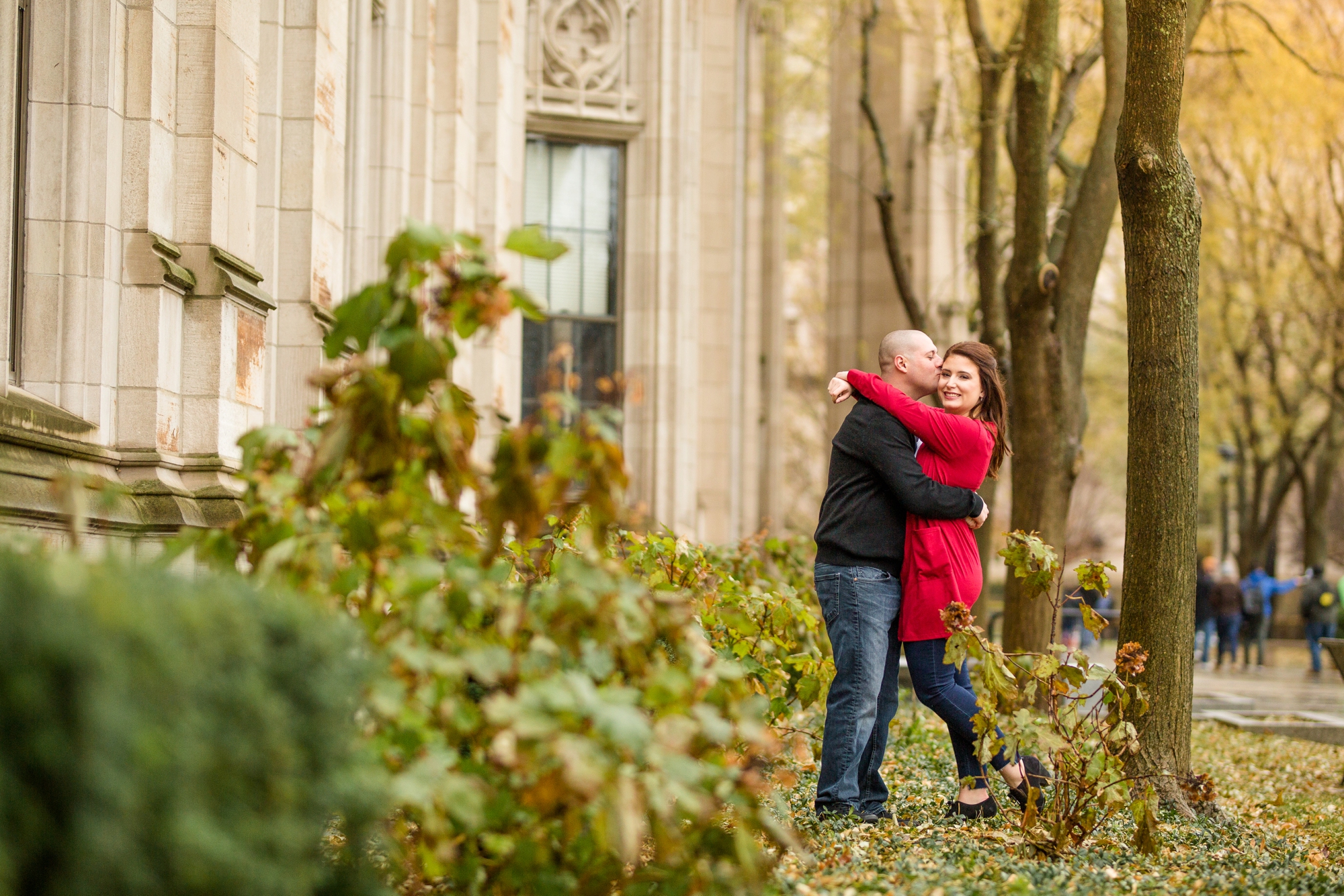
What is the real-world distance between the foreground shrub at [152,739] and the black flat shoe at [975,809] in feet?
11.6

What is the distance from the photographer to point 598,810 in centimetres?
256

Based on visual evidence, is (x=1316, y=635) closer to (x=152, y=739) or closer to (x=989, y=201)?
(x=989, y=201)

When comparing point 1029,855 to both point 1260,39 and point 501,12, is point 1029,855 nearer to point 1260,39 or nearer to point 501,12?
point 501,12

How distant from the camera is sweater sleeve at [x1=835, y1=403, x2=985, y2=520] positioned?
5180mm

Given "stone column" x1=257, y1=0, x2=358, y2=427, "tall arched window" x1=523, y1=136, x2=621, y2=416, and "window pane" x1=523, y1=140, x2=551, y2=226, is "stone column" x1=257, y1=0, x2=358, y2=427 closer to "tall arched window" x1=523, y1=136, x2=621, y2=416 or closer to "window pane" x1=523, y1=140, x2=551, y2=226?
"window pane" x1=523, y1=140, x2=551, y2=226

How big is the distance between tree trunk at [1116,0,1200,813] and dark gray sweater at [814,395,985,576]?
1465 mm

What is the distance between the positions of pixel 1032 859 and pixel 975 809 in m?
0.71

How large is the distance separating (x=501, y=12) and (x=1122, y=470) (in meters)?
45.7

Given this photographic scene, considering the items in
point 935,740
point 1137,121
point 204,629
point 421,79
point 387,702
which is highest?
point 421,79

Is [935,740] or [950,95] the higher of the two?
[950,95]

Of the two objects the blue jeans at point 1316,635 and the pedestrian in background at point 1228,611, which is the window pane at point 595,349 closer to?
the blue jeans at point 1316,635

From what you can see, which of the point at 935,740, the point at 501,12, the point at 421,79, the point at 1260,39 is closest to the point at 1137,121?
the point at 935,740

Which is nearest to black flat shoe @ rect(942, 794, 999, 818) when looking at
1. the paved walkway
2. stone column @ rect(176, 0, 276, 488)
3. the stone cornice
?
stone column @ rect(176, 0, 276, 488)

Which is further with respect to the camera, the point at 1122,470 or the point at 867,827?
→ the point at 1122,470
